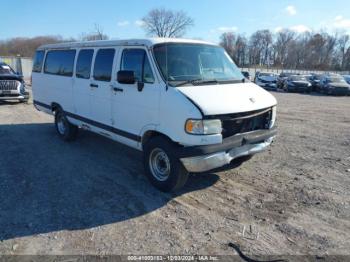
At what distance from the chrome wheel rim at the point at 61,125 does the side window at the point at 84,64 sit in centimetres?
154

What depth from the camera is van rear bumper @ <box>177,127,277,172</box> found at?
4332 millimetres

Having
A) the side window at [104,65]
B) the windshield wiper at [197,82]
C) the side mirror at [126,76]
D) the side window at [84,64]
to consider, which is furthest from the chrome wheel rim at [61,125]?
the windshield wiper at [197,82]

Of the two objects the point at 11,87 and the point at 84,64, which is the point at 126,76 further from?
the point at 11,87

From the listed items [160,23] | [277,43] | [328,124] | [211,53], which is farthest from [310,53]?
[211,53]

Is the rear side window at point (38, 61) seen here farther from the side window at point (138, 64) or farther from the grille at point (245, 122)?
the grille at point (245, 122)

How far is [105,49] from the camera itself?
6.03 meters

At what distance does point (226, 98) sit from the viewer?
458 centimetres

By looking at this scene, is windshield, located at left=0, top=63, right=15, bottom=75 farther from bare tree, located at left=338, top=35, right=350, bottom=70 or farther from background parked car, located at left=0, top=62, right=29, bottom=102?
bare tree, located at left=338, top=35, right=350, bottom=70

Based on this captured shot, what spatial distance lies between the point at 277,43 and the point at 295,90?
293 ft

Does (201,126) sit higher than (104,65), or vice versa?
(104,65)

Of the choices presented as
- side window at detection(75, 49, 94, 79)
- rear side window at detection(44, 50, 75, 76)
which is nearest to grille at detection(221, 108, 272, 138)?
side window at detection(75, 49, 94, 79)

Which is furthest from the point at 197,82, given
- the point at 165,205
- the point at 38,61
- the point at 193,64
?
the point at 38,61

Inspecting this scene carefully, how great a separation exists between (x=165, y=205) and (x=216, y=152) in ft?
3.56

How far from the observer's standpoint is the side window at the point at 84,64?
6.52 m
